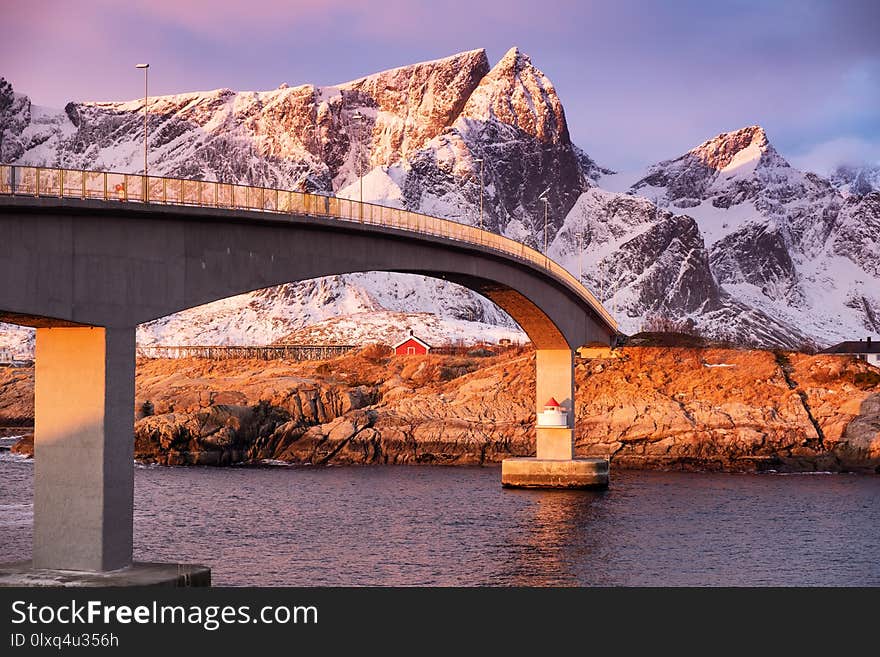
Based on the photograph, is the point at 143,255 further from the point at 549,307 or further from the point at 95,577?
the point at 549,307

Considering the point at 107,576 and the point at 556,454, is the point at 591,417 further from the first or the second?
the point at 107,576

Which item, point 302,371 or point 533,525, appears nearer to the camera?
point 533,525

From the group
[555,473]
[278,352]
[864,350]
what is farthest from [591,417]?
[278,352]

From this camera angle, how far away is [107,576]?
35.2 meters

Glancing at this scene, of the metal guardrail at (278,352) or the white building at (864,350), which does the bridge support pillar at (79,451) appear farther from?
the metal guardrail at (278,352)

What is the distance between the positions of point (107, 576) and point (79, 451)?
358 centimetres

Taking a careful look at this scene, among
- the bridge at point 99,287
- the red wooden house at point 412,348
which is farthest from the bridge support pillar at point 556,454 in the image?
the red wooden house at point 412,348

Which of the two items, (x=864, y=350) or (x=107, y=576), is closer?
(x=107, y=576)

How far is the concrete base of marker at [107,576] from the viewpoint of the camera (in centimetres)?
3428
